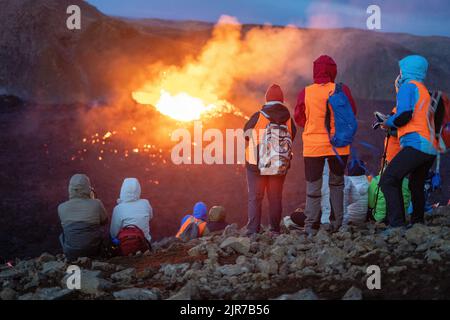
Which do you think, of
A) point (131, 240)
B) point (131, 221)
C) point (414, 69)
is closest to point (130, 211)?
point (131, 221)

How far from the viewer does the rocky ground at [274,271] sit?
444 centimetres

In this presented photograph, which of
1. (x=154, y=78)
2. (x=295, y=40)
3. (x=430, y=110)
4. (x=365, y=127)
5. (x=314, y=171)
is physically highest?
(x=295, y=40)

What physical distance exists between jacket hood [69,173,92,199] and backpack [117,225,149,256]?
0.63 meters

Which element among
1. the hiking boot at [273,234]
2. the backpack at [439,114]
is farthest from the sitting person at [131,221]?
the backpack at [439,114]

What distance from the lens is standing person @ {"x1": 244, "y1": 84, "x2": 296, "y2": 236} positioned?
6570 millimetres

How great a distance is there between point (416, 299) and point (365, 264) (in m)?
0.91

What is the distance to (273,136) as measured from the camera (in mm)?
6629

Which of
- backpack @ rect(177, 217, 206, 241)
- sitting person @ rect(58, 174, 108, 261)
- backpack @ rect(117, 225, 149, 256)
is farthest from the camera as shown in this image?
backpack @ rect(177, 217, 206, 241)

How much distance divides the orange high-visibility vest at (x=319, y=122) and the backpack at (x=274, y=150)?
1.21ft

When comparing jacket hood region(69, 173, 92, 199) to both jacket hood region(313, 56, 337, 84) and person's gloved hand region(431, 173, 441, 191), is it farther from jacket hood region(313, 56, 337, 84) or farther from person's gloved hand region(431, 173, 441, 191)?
person's gloved hand region(431, 173, 441, 191)

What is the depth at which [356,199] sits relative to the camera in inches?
287

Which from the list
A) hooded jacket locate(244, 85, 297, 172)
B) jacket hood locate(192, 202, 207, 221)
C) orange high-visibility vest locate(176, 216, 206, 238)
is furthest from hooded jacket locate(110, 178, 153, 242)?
jacket hood locate(192, 202, 207, 221)
